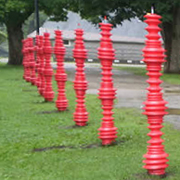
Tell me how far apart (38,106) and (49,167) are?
6.22m

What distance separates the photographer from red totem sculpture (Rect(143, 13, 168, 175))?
16.5ft

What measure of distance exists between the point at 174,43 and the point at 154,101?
25.8 m

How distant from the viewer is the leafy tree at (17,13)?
38500 millimetres

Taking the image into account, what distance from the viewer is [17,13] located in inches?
1615

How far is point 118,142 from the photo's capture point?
694 centimetres

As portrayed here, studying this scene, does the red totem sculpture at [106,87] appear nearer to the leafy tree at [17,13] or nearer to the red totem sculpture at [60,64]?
the red totem sculpture at [60,64]

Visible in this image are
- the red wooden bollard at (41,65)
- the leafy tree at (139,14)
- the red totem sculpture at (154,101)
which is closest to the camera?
the red totem sculpture at (154,101)

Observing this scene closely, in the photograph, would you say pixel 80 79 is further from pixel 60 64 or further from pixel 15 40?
pixel 15 40

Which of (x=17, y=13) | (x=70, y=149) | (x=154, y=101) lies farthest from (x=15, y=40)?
(x=154, y=101)

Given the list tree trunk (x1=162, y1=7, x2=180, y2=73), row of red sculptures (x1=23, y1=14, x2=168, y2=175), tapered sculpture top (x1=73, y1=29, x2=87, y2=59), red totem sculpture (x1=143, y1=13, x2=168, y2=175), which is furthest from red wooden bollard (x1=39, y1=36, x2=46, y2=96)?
tree trunk (x1=162, y1=7, x2=180, y2=73)

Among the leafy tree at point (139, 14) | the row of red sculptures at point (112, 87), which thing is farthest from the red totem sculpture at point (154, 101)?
the leafy tree at point (139, 14)

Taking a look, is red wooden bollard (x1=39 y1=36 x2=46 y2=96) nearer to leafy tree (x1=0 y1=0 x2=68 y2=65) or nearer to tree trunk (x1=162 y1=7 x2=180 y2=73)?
tree trunk (x1=162 y1=7 x2=180 y2=73)

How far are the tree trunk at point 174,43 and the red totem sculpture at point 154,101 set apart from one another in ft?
81.8

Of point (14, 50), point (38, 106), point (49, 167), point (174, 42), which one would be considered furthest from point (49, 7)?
point (49, 167)
